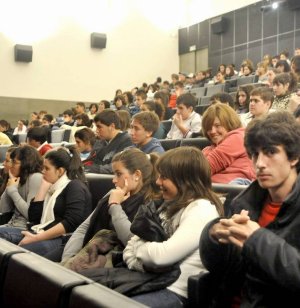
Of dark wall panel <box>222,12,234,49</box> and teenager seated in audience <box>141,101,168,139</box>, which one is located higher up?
dark wall panel <box>222,12,234,49</box>

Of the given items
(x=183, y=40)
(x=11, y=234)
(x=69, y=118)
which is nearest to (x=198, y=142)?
(x=11, y=234)

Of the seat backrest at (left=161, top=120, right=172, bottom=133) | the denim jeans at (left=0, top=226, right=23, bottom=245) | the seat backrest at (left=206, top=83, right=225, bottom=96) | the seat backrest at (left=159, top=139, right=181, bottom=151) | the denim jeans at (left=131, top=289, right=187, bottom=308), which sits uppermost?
the seat backrest at (left=206, top=83, right=225, bottom=96)

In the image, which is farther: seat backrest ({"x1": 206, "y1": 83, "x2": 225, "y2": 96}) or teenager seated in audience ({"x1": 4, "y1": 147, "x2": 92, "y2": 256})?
seat backrest ({"x1": 206, "y1": 83, "x2": 225, "y2": 96})

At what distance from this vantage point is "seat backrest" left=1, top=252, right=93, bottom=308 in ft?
2.11

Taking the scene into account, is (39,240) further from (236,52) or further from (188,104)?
(236,52)

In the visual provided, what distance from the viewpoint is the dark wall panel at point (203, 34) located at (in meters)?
7.92

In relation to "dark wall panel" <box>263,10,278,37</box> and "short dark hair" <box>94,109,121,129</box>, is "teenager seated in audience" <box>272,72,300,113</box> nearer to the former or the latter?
"short dark hair" <box>94,109,121,129</box>

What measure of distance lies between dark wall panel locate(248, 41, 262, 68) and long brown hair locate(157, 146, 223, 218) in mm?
6281

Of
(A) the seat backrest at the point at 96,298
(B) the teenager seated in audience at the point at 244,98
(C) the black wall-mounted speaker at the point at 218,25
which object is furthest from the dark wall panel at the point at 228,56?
(A) the seat backrest at the point at 96,298

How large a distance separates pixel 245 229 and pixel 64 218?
101 cm

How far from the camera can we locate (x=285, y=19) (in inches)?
263

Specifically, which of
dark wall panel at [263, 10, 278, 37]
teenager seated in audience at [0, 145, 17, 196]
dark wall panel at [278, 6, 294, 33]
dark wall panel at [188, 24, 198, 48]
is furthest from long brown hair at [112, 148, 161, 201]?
dark wall panel at [188, 24, 198, 48]

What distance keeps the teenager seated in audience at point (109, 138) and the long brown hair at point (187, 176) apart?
3.65 ft

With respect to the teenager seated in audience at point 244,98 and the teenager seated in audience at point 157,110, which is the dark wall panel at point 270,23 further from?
the teenager seated in audience at point 244,98
